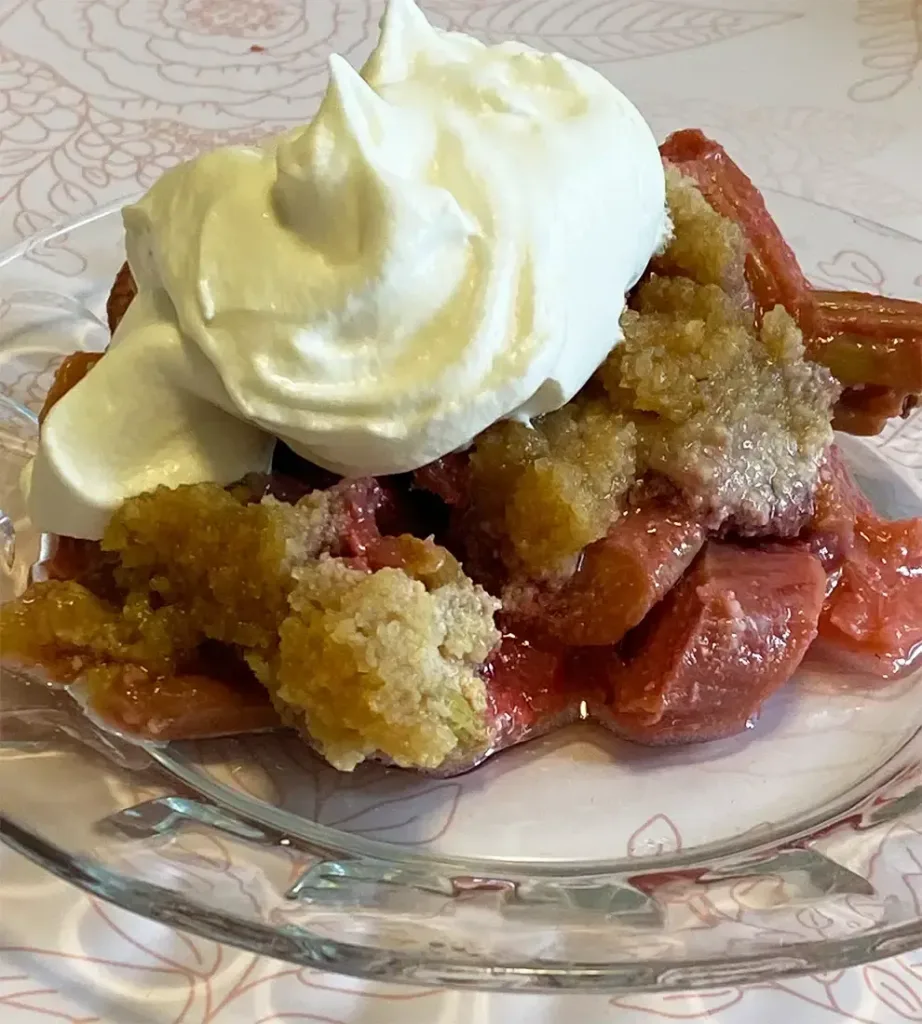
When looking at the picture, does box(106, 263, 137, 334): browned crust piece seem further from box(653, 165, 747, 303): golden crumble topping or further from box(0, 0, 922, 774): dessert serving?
box(653, 165, 747, 303): golden crumble topping

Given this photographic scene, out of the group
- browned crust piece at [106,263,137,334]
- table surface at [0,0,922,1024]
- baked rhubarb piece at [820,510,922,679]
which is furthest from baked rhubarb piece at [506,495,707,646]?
table surface at [0,0,922,1024]

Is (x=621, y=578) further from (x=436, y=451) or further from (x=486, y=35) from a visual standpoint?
(x=486, y=35)

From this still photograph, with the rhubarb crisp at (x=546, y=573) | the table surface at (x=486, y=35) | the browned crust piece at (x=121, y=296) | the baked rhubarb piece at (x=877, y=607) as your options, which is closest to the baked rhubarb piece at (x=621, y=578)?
the rhubarb crisp at (x=546, y=573)

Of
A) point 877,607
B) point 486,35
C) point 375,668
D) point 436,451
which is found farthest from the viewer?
point 486,35

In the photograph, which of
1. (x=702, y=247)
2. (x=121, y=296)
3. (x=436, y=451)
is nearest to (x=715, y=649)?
(x=436, y=451)

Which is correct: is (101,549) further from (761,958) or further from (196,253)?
(761,958)

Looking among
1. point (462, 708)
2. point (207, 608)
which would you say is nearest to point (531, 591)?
point (462, 708)
